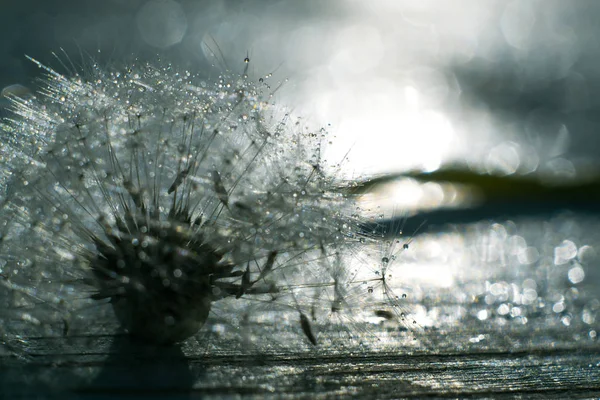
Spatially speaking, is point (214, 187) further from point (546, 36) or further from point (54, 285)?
point (546, 36)

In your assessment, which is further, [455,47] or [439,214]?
[455,47]

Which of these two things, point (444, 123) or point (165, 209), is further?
point (444, 123)

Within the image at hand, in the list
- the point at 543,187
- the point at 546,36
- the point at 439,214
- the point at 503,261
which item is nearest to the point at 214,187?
the point at 503,261

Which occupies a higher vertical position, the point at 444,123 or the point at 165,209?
the point at 444,123
